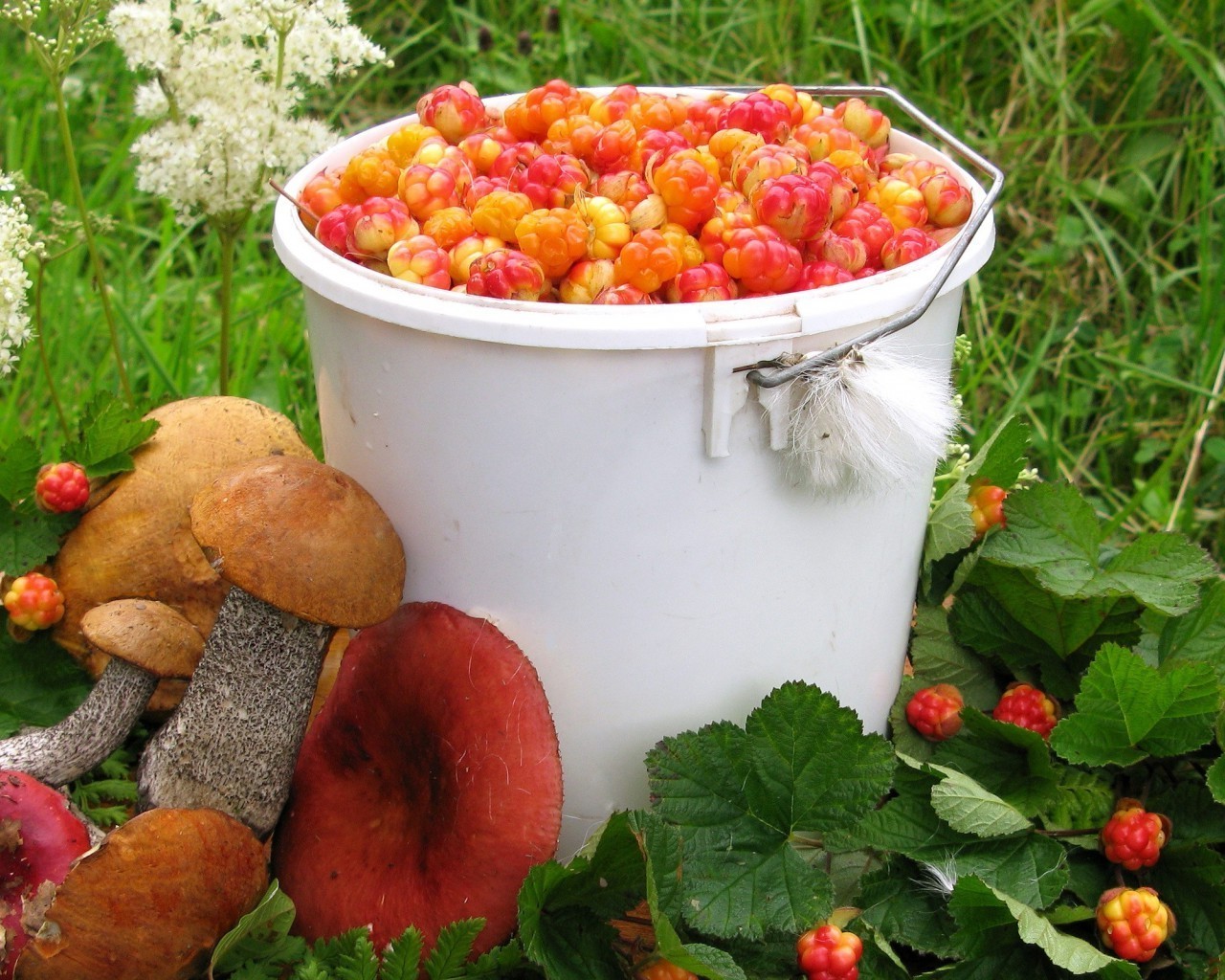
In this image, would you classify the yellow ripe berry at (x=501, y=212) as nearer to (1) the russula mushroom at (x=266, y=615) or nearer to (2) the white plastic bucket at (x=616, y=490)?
(2) the white plastic bucket at (x=616, y=490)

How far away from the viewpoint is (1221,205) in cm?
320

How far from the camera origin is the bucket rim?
4.42 ft

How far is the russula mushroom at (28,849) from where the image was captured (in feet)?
Result: 4.42

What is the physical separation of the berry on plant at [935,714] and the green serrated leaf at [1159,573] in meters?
0.26

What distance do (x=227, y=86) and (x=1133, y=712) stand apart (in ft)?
5.44

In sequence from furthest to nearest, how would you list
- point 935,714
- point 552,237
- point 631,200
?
point 935,714 → point 631,200 → point 552,237

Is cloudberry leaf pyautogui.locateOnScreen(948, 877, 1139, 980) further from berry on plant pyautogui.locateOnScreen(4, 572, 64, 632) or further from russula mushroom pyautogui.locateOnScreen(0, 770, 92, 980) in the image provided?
berry on plant pyautogui.locateOnScreen(4, 572, 64, 632)

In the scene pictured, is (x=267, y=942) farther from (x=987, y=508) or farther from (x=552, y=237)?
(x=987, y=508)

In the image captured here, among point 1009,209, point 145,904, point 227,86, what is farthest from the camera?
point 1009,209

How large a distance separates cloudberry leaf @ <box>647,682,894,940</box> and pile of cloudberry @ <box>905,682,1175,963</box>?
12.2 inches

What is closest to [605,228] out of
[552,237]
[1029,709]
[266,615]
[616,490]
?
[552,237]

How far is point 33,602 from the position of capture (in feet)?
5.77

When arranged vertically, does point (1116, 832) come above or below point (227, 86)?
below

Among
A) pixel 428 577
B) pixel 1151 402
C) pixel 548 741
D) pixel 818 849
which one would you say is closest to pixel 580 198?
pixel 428 577
